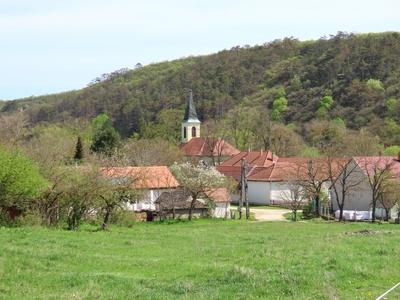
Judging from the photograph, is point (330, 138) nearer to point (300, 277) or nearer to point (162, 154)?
point (162, 154)

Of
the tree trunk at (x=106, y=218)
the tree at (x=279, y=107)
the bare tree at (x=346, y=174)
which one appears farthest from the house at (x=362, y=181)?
the tree at (x=279, y=107)

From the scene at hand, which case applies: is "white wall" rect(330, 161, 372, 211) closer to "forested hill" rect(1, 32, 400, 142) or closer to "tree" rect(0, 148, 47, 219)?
"tree" rect(0, 148, 47, 219)

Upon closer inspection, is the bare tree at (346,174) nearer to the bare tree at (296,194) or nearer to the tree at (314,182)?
the tree at (314,182)

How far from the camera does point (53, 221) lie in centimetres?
3256

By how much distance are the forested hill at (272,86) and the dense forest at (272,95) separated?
0.72 feet

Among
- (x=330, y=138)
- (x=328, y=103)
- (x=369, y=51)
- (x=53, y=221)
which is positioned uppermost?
(x=369, y=51)

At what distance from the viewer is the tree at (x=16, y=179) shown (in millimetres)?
29266

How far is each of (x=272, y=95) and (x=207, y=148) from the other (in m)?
49.9

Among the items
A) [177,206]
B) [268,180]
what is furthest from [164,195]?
[268,180]

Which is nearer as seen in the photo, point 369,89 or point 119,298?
point 119,298

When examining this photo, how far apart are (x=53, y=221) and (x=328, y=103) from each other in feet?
292

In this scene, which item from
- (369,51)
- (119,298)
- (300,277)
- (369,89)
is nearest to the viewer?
(119,298)

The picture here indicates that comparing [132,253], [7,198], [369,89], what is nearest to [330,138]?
[369,89]

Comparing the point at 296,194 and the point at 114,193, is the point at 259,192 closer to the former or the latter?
the point at 296,194
